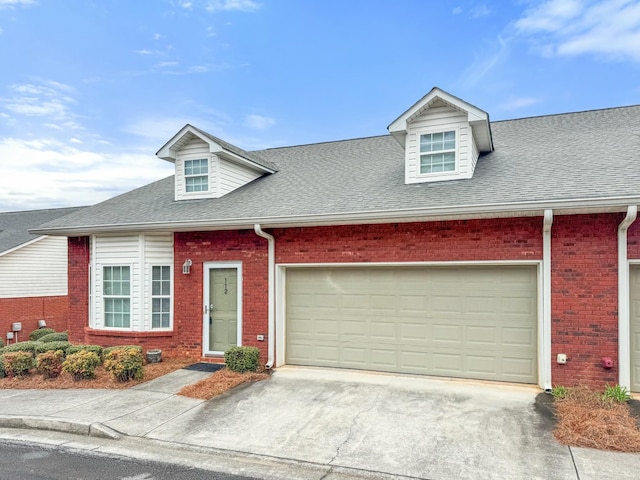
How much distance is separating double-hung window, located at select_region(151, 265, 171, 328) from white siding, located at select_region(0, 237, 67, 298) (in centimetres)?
1020

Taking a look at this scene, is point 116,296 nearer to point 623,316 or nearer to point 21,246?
point 21,246

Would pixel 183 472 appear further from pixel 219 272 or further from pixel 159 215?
pixel 159 215

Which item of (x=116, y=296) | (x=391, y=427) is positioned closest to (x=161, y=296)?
(x=116, y=296)

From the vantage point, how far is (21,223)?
20016 millimetres

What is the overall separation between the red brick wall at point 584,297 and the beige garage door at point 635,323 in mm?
331

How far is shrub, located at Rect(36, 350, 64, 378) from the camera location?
8.56 m

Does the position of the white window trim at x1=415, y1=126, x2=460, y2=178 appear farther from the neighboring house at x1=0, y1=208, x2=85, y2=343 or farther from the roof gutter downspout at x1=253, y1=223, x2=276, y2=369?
the neighboring house at x1=0, y1=208, x2=85, y2=343

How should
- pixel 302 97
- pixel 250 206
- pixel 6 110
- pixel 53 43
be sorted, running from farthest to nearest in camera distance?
pixel 302 97
pixel 6 110
pixel 53 43
pixel 250 206

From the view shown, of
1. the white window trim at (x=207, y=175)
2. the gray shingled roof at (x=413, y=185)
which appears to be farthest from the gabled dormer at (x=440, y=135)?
the white window trim at (x=207, y=175)

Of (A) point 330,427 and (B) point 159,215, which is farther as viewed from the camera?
(B) point 159,215

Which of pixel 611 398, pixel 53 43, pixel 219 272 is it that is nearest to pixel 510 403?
pixel 611 398

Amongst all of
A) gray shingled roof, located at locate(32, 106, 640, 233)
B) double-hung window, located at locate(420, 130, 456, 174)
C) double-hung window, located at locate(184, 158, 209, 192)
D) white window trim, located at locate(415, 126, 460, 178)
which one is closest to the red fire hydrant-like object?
gray shingled roof, located at locate(32, 106, 640, 233)

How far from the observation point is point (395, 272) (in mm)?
8414

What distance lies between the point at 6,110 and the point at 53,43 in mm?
4794
